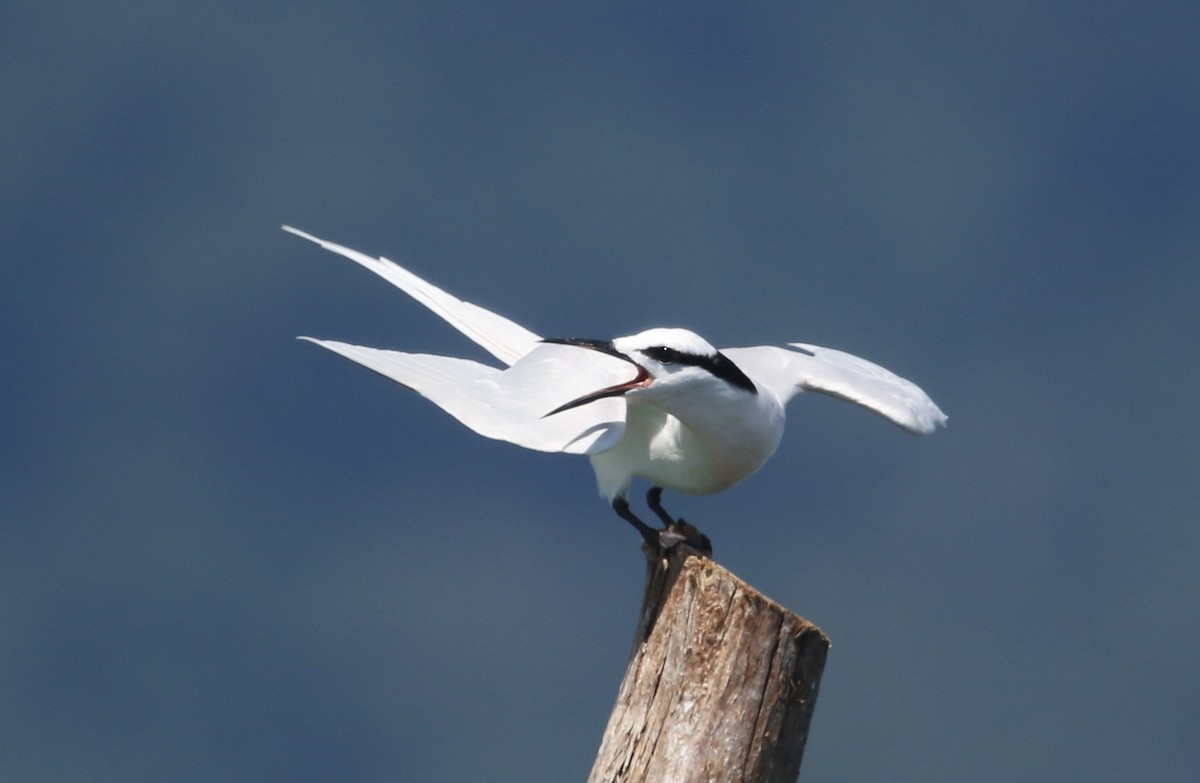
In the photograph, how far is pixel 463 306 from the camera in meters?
6.73

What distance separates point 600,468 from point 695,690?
167 centimetres

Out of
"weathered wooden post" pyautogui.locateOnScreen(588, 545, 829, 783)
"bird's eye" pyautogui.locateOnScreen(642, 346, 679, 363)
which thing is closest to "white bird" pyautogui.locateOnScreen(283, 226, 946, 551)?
"bird's eye" pyautogui.locateOnScreen(642, 346, 679, 363)

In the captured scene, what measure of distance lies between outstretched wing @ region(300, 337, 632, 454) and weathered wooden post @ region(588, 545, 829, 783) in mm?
985

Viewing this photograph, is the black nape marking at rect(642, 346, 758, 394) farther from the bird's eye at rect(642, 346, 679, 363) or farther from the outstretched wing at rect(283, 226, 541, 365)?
the outstretched wing at rect(283, 226, 541, 365)

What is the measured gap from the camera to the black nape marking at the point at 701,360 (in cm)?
521

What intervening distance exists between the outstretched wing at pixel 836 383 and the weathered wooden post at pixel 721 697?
170 centimetres

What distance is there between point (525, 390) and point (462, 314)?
1034 mm

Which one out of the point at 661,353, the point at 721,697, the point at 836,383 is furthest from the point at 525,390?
the point at 721,697

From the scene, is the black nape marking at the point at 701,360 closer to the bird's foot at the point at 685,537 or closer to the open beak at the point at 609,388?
the open beak at the point at 609,388

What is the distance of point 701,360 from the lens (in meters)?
5.24

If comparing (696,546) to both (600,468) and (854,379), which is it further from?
(854,379)

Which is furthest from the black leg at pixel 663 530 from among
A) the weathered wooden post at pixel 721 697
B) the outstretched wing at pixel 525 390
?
the weathered wooden post at pixel 721 697

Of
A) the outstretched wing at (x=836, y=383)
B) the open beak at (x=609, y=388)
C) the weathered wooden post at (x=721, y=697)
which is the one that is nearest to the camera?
the weathered wooden post at (x=721, y=697)

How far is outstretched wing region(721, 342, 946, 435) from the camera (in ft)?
20.6
